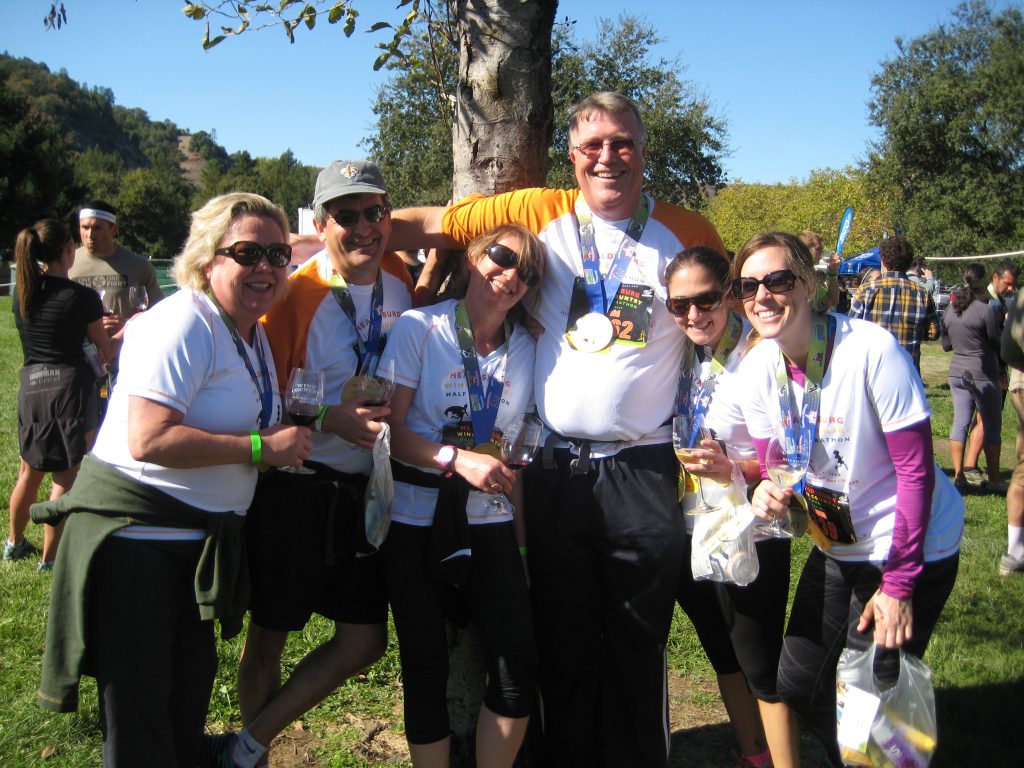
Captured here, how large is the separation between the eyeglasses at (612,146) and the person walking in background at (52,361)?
411 cm

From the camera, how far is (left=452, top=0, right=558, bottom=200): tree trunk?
3.66 m

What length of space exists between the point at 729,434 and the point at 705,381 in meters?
0.22

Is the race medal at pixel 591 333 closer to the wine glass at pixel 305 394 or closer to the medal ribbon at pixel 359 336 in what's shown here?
the medal ribbon at pixel 359 336

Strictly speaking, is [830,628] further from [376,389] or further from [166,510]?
[166,510]

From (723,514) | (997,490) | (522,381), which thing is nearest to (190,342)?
(522,381)

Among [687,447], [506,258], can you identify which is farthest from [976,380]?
[506,258]

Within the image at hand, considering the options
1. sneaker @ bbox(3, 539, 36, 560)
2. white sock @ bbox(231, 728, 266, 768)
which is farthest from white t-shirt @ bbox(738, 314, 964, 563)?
sneaker @ bbox(3, 539, 36, 560)

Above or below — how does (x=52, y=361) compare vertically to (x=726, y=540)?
above

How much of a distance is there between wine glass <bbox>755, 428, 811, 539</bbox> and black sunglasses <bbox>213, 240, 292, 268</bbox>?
1.86m

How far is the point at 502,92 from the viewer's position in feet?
12.2

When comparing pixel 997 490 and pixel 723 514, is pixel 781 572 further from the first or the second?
pixel 997 490

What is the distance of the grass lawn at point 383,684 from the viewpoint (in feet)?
11.6

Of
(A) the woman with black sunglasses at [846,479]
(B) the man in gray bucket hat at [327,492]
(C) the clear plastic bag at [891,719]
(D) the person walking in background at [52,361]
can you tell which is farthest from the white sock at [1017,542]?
(D) the person walking in background at [52,361]

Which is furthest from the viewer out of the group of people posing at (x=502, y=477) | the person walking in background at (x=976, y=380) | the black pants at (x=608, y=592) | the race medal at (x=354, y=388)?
the person walking in background at (x=976, y=380)
